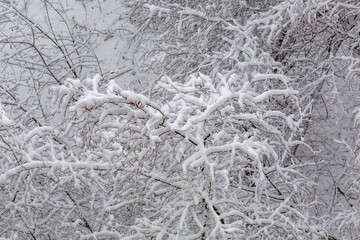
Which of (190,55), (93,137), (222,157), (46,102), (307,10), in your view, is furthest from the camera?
(46,102)

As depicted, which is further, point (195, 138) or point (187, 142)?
point (187, 142)

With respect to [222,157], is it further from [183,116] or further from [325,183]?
[325,183]

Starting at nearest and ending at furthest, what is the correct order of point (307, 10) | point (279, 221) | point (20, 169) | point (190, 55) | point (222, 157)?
point (20, 169) < point (222, 157) < point (279, 221) < point (307, 10) < point (190, 55)

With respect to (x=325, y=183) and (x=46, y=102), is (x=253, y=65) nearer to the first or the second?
(x=325, y=183)

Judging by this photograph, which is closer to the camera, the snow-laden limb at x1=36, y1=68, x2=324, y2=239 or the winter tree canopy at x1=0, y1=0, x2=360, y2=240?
the snow-laden limb at x1=36, y1=68, x2=324, y2=239

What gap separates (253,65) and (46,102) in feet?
12.9

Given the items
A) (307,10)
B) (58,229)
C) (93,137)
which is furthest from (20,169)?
(307,10)

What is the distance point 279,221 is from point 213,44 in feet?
9.16

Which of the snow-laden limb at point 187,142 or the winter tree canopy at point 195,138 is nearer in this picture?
the snow-laden limb at point 187,142

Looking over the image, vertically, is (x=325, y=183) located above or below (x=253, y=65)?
below

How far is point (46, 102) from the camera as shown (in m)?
8.21

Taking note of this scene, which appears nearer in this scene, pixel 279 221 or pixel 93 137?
pixel 93 137

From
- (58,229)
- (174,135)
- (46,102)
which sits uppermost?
(174,135)

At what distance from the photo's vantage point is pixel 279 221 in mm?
4027
